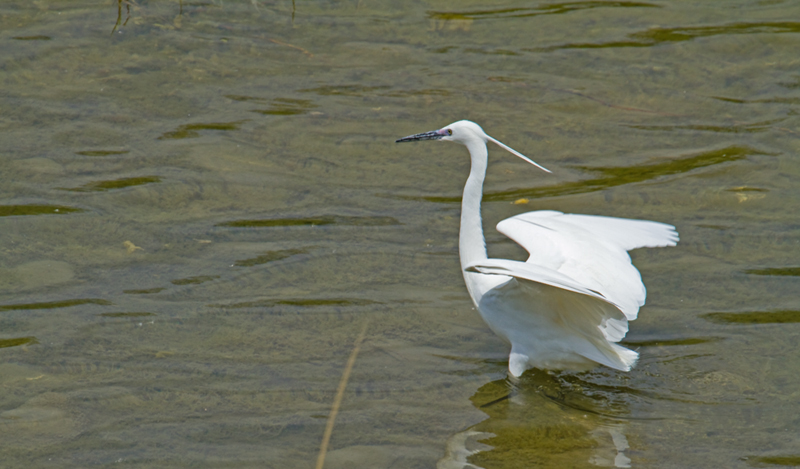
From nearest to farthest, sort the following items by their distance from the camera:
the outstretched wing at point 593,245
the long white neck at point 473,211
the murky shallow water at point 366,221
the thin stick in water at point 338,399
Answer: the thin stick in water at point 338,399 → the murky shallow water at point 366,221 → the outstretched wing at point 593,245 → the long white neck at point 473,211

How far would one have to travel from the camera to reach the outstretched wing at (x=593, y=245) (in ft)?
12.9

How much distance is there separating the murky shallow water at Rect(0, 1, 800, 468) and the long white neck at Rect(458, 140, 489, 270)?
1.41 feet

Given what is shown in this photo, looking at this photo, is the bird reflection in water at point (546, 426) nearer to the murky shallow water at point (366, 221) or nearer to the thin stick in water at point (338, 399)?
the murky shallow water at point (366, 221)

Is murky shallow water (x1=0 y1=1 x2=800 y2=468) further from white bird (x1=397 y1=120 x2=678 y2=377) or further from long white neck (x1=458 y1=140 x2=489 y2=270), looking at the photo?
long white neck (x1=458 y1=140 x2=489 y2=270)

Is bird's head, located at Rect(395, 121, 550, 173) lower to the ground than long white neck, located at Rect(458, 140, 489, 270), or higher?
higher

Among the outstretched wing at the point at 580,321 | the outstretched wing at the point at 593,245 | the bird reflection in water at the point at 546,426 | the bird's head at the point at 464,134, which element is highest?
the bird's head at the point at 464,134

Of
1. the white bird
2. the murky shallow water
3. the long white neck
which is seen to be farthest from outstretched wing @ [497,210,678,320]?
the murky shallow water

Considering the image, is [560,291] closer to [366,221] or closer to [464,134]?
[464,134]

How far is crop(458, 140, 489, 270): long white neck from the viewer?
4316mm

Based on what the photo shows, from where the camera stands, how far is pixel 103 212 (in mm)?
5168

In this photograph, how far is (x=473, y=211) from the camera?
172 inches

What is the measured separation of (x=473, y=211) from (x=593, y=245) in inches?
25.0

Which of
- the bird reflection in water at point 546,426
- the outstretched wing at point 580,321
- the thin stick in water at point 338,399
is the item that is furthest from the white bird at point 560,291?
the thin stick in water at point 338,399

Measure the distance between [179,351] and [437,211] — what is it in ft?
6.62
